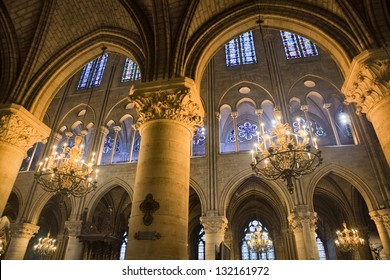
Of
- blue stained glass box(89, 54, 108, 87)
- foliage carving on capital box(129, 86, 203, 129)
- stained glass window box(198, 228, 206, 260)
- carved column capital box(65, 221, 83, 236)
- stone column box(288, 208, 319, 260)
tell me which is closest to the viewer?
foliage carving on capital box(129, 86, 203, 129)

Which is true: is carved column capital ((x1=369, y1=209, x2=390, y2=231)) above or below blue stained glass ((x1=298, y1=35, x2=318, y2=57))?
below

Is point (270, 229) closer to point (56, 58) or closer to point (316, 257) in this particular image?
point (316, 257)

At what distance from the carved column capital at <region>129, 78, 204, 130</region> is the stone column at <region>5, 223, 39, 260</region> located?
428 inches

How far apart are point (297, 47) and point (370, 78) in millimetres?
11764

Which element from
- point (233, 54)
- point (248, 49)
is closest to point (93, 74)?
point (233, 54)

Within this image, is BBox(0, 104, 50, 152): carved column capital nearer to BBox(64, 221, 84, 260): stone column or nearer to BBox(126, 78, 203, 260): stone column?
BBox(126, 78, 203, 260): stone column

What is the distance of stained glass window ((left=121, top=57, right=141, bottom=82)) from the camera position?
56.9 feet

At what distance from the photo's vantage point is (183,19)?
6969 millimetres

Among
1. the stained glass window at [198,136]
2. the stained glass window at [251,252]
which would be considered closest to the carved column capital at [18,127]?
the stained glass window at [198,136]

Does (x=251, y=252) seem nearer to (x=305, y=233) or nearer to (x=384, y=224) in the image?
(x=305, y=233)

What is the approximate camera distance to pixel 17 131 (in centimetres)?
712

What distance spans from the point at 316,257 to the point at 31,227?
1271 centimetres

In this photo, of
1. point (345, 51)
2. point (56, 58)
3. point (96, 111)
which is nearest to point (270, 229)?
point (96, 111)

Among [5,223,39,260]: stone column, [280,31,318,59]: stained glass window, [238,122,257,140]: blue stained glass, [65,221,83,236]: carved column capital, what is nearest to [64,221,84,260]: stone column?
[65,221,83,236]: carved column capital
